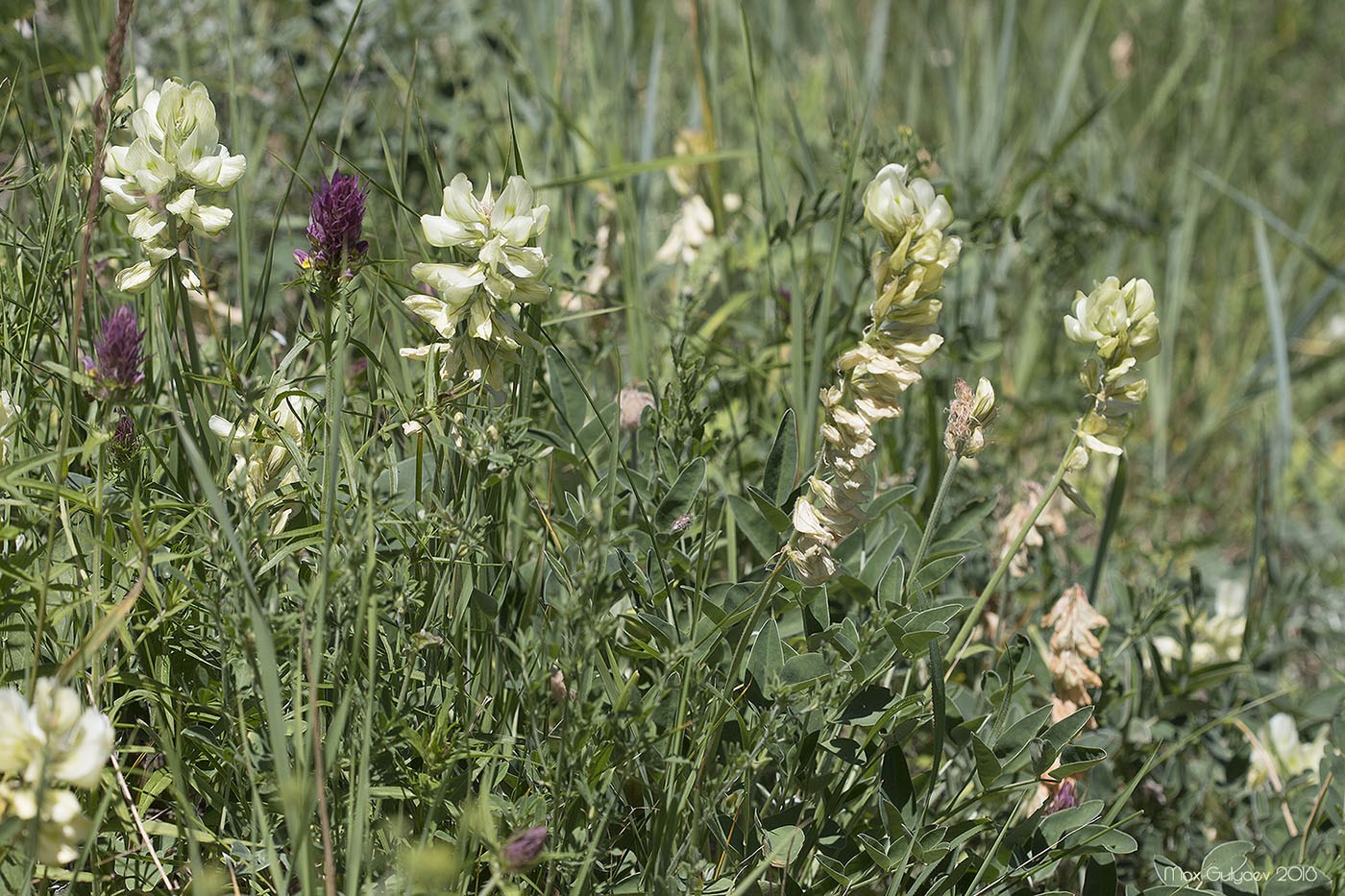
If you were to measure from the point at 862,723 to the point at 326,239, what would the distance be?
34.0 inches

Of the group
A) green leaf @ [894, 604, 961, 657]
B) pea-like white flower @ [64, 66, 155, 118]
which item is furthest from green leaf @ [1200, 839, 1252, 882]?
pea-like white flower @ [64, 66, 155, 118]

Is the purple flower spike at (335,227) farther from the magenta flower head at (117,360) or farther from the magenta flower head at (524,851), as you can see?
the magenta flower head at (524,851)

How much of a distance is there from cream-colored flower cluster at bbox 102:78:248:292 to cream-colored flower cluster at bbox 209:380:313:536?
0.66 feet

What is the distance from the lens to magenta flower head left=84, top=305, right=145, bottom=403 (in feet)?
3.72

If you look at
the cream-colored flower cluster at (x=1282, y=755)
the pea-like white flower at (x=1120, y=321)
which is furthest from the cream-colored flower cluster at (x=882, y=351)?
the cream-colored flower cluster at (x=1282, y=755)

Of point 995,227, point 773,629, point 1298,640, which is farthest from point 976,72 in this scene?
point 773,629

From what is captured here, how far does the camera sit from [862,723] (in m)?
1.33

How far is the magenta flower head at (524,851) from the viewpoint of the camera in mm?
1004

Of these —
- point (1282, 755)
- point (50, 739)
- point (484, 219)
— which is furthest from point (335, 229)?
point (1282, 755)

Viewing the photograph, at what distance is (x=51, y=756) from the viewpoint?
0.89 metres

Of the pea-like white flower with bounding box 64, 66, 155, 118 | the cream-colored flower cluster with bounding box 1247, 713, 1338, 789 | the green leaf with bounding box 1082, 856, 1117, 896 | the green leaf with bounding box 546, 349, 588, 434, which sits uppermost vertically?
the pea-like white flower with bounding box 64, 66, 155, 118

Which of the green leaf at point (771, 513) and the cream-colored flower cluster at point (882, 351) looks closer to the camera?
the cream-colored flower cluster at point (882, 351)

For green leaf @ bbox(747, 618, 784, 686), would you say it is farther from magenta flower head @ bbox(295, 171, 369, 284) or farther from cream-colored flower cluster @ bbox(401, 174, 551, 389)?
magenta flower head @ bbox(295, 171, 369, 284)

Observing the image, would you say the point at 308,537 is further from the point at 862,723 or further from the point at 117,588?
the point at 862,723
